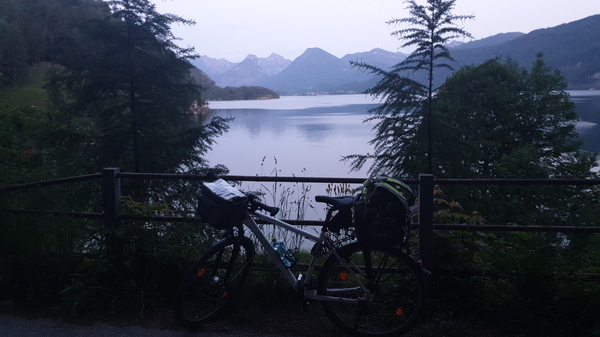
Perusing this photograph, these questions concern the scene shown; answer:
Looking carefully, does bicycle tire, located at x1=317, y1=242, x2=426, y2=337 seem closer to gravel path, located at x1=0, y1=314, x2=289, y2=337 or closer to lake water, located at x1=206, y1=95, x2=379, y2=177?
gravel path, located at x1=0, y1=314, x2=289, y2=337

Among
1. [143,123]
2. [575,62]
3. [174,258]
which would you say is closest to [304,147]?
[143,123]

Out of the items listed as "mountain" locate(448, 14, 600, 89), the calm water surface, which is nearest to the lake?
the calm water surface

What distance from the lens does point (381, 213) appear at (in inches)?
125

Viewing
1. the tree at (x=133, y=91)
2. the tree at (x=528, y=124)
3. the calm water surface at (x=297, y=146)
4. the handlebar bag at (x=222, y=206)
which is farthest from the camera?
the calm water surface at (x=297, y=146)

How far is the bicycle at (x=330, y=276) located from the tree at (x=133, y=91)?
11327 mm

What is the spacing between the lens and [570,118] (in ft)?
89.6

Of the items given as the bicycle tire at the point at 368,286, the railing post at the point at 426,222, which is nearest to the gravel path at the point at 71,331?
the bicycle tire at the point at 368,286

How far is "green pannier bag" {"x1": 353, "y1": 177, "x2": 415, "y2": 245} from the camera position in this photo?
3.15 meters

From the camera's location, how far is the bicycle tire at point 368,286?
3387 mm

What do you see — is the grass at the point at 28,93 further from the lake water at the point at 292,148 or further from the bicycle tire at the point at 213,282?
the bicycle tire at the point at 213,282

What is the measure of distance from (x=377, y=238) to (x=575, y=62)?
104975mm

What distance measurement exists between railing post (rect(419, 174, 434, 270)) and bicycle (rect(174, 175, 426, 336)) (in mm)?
332

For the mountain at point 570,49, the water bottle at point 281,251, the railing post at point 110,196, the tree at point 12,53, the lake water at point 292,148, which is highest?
the mountain at point 570,49

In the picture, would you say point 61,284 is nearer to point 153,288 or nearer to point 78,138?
point 153,288
